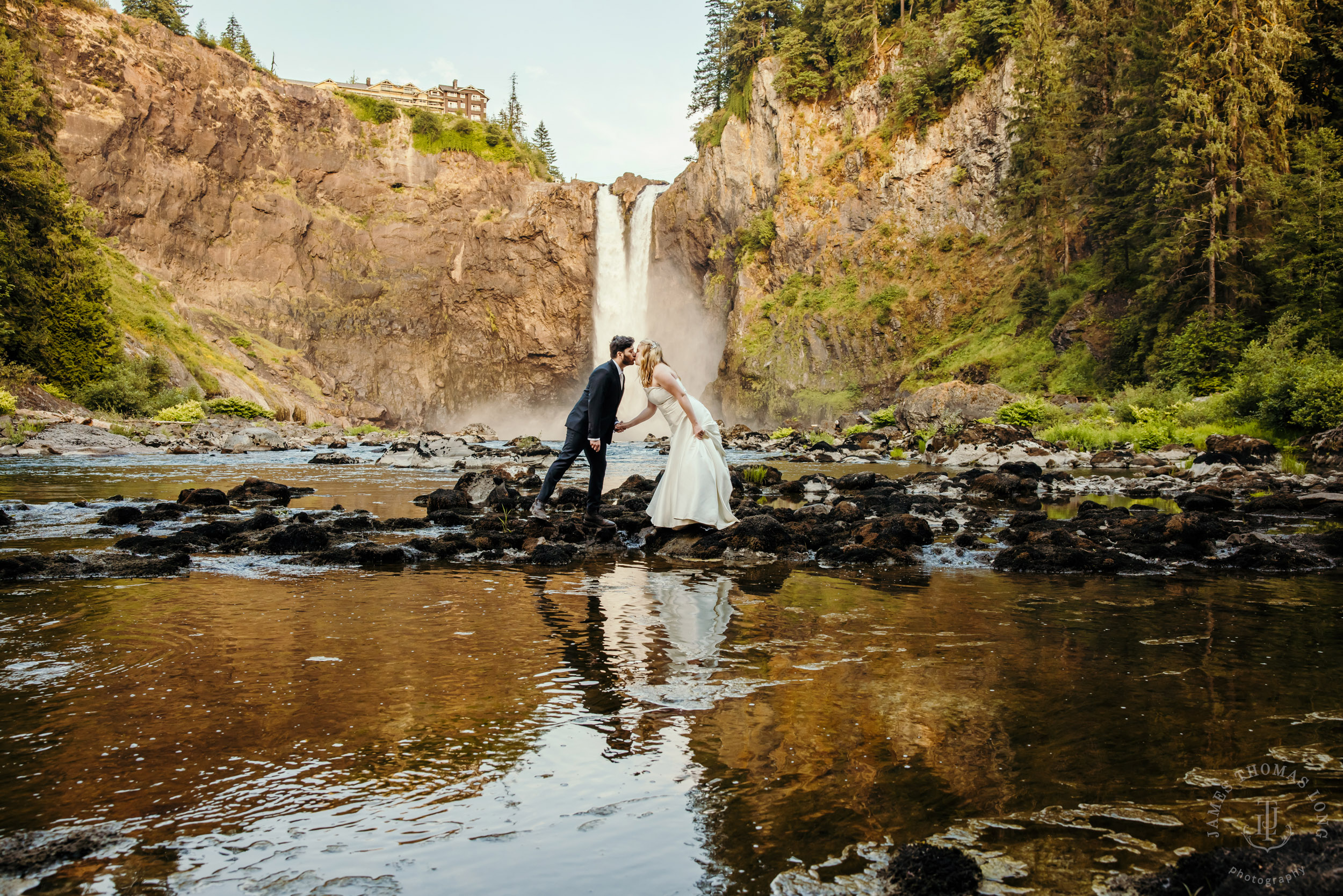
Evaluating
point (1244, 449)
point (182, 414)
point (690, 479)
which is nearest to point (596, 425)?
point (690, 479)

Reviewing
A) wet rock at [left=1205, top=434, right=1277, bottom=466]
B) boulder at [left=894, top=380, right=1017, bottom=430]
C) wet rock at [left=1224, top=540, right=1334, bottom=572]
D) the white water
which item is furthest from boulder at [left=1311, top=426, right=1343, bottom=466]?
the white water

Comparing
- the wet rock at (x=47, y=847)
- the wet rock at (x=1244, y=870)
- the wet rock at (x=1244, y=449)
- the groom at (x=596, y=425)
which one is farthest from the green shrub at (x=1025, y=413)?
the wet rock at (x=47, y=847)

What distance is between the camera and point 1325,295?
2234 cm

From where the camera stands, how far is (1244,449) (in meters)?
17.1

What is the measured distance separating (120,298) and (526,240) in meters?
29.0

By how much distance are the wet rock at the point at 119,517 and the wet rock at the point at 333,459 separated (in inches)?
546

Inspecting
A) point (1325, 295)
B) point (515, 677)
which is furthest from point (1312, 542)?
point (1325, 295)

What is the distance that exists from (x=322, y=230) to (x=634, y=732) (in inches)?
2572

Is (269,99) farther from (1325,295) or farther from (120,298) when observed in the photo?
(1325,295)

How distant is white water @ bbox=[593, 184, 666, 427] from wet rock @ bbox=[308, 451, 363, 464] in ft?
110

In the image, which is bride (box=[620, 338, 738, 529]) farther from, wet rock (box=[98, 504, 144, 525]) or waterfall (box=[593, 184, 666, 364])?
waterfall (box=[593, 184, 666, 364])

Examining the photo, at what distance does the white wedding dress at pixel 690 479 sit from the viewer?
920cm

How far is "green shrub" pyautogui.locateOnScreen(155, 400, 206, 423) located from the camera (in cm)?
3344

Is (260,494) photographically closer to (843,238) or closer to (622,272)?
(843,238)
